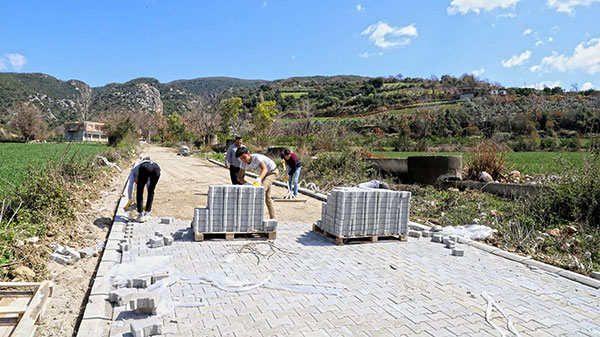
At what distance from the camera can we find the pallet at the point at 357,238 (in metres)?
6.20

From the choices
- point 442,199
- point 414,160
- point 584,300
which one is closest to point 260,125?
point 414,160

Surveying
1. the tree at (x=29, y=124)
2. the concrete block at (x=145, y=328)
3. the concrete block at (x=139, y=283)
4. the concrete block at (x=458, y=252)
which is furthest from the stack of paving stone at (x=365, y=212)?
→ the tree at (x=29, y=124)

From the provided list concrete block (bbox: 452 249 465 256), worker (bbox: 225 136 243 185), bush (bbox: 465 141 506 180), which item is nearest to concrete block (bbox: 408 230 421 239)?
concrete block (bbox: 452 249 465 256)

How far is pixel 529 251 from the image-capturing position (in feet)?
20.0

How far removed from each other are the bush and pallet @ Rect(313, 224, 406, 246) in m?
7.00

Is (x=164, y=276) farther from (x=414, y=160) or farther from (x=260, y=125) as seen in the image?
(x=260, y=125)

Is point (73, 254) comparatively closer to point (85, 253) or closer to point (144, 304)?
point (85, 253)

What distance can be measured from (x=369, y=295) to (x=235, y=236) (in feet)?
9.64

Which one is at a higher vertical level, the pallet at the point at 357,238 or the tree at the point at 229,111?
the tree at the point at 229,111

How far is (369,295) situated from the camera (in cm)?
414

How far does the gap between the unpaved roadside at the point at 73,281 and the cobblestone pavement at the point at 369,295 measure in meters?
0.52

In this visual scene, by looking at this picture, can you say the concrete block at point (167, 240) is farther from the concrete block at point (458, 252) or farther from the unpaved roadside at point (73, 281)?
the concrete block at point (458, 252)

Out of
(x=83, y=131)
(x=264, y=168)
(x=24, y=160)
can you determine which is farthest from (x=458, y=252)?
(x=83, y=131)

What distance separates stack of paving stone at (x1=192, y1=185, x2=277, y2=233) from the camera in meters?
5.99
